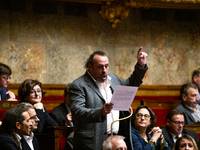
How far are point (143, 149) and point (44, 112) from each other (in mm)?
945

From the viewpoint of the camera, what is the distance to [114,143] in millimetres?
2385

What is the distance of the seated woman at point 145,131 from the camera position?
10.1 feet

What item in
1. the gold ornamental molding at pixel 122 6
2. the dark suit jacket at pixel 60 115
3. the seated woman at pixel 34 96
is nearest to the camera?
the seated woman at pixel 34 96

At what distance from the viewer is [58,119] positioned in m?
3.49

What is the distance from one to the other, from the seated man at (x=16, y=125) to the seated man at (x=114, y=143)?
65 centimetres

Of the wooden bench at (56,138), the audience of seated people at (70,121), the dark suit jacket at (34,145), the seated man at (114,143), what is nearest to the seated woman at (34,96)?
the audience of seated people at (70,121)

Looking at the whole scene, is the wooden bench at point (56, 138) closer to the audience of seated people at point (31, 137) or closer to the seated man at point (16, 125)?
the audience of seated people at point (31, 137)

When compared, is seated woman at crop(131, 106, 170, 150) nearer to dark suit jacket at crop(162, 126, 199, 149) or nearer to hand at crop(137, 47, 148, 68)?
dark suit jacket at crop(162, 126, 199, 149)

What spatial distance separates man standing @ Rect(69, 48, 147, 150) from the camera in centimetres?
248

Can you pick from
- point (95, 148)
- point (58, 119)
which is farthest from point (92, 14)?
point (95, 148)

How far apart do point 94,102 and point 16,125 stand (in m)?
0.63

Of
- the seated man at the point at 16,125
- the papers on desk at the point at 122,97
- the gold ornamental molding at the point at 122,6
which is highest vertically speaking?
the gold ornamental molding at the point at 122,6

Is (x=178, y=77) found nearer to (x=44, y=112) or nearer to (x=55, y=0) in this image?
(x=55, y=0)

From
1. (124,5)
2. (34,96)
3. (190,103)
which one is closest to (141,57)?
(34,96)
